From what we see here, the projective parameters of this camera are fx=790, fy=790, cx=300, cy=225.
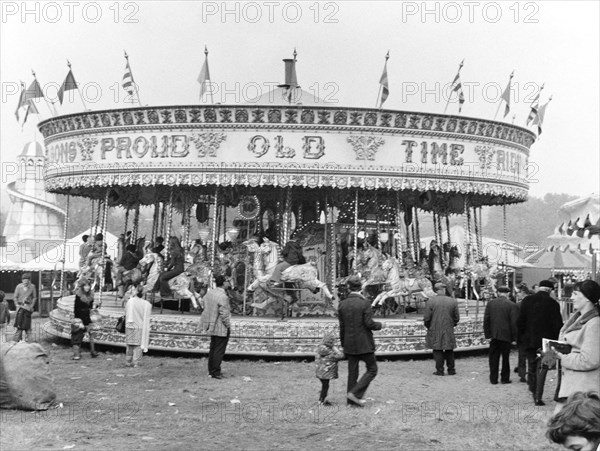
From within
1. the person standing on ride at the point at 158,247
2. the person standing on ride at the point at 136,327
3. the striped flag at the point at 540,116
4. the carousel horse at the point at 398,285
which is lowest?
the person standing on ride at the point at 136,327

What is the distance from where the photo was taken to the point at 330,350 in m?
10.3

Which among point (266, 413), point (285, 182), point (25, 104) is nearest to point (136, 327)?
point (285, 182)

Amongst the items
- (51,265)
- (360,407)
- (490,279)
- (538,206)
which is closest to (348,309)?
(360,407)

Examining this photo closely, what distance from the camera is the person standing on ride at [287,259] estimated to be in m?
15.3

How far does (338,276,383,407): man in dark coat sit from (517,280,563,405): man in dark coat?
2536 mm

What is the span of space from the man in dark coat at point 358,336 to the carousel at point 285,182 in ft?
14.3

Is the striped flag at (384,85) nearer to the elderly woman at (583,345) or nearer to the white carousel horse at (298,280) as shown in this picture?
Result: the white carousel horse at (298,280)

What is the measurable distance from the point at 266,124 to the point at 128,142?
296 cm

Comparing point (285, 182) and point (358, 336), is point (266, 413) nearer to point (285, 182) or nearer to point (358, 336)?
point (358, 336)

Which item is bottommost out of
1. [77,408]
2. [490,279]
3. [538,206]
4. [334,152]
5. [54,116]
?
[77,408]

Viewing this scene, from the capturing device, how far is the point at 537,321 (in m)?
11.3

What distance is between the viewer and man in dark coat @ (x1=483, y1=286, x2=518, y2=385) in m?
12.5

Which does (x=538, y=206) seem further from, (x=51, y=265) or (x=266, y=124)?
(x=266, y=124)

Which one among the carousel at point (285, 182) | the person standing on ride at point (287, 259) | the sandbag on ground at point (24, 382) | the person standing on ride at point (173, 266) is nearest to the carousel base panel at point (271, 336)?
the carousel at point (285, 182)
